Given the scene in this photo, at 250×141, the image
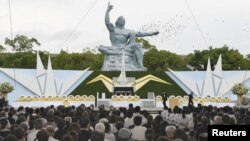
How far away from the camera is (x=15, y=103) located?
118 feet

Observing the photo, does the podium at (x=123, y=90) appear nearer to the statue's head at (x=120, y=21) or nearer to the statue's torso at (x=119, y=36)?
the statue's torso at (x=119, y=36)

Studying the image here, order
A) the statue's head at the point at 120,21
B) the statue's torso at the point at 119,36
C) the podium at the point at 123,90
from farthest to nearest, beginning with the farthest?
the statue's torso at the point at 119,36, the statue's head at the point at 120,21, the podium at the point at 123,90

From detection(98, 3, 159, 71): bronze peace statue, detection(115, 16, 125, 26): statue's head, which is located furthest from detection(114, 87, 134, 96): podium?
detection(115, 16, 125, 26): statue's head

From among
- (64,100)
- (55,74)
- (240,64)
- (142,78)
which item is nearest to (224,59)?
(240,64)

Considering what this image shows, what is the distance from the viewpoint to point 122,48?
49156 mm

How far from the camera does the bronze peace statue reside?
4897cm

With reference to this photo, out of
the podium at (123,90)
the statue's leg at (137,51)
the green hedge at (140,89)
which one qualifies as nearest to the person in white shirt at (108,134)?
the podium at (123,90)

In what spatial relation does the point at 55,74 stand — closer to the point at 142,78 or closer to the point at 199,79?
the point at 142,78

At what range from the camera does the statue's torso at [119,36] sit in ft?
162

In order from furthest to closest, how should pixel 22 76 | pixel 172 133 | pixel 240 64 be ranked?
pixel 240 64
pixel 22 76
pixel 172 133

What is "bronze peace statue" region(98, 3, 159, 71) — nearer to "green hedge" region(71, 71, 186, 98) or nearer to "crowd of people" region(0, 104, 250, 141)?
"green hedge" region(71, 71, 186, 98)

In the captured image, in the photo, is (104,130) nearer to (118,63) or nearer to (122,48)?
(122,48)

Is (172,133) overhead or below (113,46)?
below

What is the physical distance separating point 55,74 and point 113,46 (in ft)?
20.8
